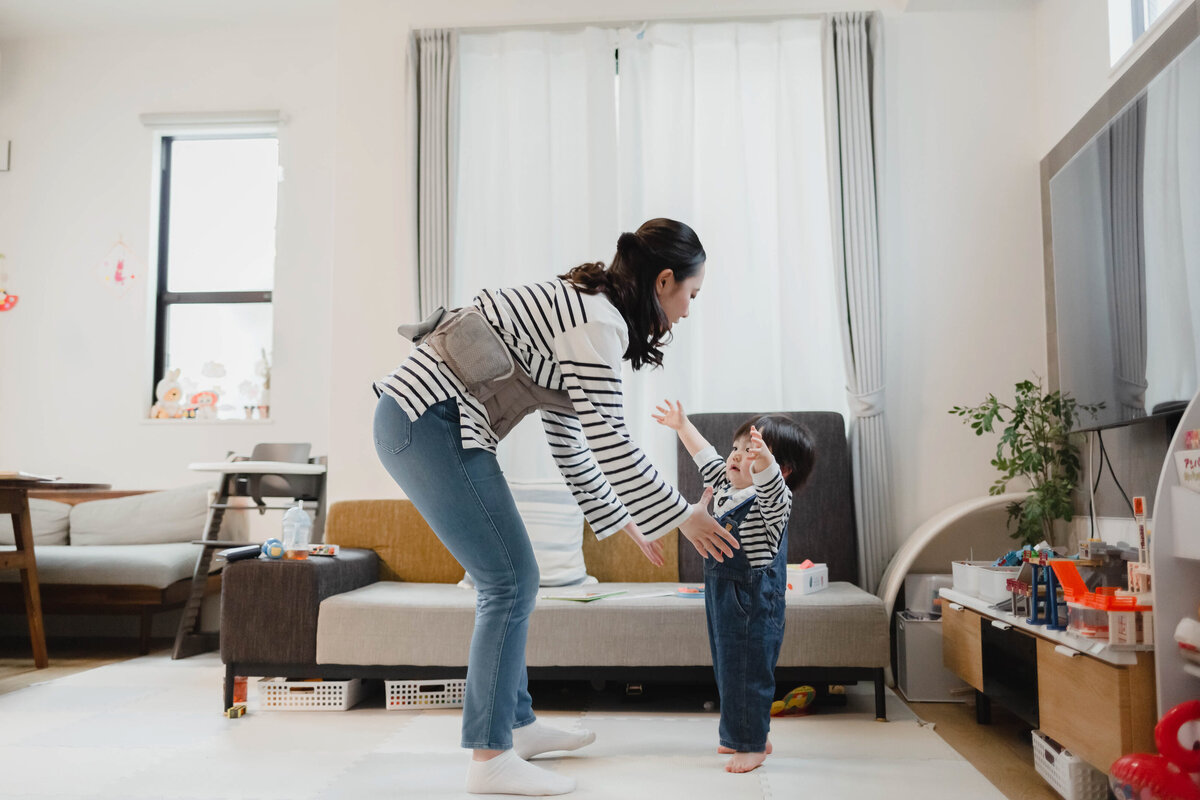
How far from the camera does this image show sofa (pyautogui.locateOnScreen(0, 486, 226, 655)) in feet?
12.1

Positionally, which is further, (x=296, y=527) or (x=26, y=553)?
(x=26, y=553)

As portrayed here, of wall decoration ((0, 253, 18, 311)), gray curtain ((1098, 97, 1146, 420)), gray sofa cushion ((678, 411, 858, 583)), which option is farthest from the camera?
A: wall decoration ((0, 253, 18, 311))

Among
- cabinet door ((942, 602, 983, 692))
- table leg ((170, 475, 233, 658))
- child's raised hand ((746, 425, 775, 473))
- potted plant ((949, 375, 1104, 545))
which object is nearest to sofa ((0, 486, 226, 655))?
table leg ((170, 475, 233, 658))

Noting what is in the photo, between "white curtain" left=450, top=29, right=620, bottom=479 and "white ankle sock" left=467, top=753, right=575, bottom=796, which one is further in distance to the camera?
"white curtain" left=450, top=29, right=620, bottom=479

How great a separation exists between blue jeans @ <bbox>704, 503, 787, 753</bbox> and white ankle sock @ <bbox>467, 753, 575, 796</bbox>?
1.44 ft

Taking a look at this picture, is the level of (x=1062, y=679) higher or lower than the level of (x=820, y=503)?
lower

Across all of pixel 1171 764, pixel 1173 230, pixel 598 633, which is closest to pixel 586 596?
pixel 598 633

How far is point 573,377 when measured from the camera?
1719mm

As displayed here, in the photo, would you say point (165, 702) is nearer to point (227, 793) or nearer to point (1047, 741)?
point (227, 793)

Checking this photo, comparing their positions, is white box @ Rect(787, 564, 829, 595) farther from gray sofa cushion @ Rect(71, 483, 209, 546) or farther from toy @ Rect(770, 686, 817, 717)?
gray sofa cushion @ Rect(71, 483, 209, 546)

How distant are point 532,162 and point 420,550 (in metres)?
1.54

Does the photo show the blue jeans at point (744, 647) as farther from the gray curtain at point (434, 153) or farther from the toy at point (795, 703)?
the gray curtain at point (434, 153)

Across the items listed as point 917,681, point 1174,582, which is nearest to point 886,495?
point 917,681

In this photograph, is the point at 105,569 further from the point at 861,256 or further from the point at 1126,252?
the point at 1126,252
